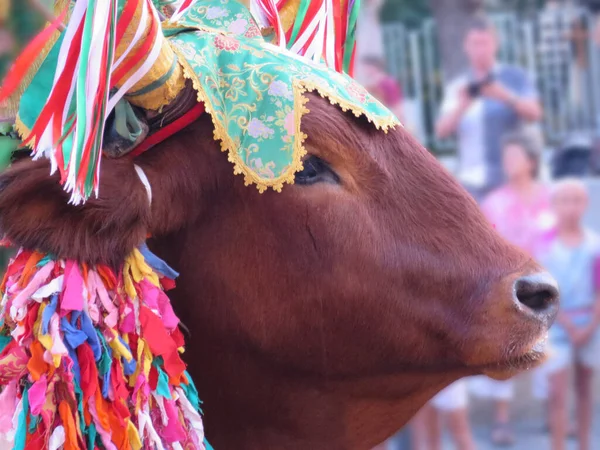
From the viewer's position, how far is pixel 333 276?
7.36ft

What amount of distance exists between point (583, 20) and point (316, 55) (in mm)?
5939

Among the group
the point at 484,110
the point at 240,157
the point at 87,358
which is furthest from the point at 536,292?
the point at 484,110

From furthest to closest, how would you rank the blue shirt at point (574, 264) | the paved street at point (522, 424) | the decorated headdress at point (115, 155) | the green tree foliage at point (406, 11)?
the green tree foliage at point (406, 11), the paved street at point (522, 424), the blue shirt at point (574, 264), the decorated headdress at point (115, 155)

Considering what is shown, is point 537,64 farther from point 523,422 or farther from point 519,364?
point 519,364

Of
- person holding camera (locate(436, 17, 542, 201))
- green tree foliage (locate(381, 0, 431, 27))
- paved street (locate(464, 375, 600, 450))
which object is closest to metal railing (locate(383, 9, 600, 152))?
green tree foliage (locate(381, 0, 431, 27))

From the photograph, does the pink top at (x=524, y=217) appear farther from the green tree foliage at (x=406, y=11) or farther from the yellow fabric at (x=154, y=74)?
the yellow fabric at (x=154, y=74)

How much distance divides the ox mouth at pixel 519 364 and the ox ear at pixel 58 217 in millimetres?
859

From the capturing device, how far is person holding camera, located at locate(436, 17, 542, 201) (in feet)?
20.1

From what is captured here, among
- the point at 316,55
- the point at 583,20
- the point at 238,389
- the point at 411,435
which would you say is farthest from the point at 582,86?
the point at 238,389

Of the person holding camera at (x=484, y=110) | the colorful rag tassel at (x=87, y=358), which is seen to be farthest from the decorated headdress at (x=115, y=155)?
the person holding camera at (x=484, y=110)

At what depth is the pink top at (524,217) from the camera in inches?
226

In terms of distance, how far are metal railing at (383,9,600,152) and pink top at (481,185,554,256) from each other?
2.02 metres

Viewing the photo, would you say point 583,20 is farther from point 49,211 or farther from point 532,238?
point 49,211

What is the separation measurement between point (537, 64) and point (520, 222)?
305 cm
